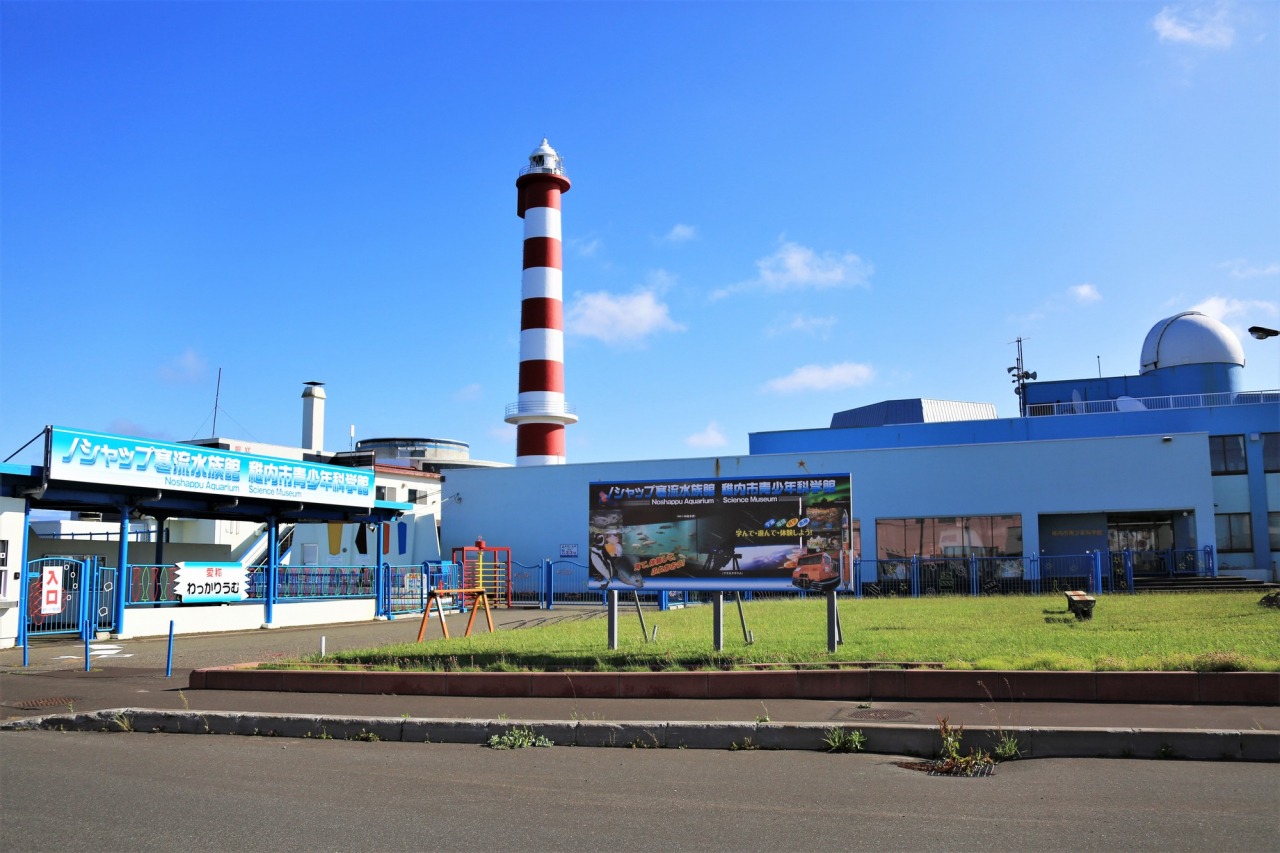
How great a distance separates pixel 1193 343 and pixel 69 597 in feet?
158

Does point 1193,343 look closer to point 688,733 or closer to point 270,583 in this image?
point 270,583

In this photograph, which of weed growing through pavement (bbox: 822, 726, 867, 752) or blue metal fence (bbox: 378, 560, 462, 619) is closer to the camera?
weed growing through pavement (bbox: 822, 726, 867, 752)

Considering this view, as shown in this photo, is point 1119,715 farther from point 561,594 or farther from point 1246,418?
point 1246,418

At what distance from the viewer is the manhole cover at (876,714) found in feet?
30.0

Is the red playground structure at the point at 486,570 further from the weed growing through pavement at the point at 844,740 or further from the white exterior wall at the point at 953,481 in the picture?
the weed growing through pavement at the point at 844,740

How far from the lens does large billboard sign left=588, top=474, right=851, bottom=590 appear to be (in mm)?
12992

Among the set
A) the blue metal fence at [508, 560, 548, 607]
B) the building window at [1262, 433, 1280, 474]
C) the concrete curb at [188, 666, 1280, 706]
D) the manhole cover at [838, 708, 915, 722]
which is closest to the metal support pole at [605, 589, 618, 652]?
the concrete curb at [188, 666, 1280, 706]

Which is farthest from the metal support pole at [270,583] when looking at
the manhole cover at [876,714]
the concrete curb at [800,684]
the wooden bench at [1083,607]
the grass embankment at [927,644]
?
the manhole cover at [876,714]

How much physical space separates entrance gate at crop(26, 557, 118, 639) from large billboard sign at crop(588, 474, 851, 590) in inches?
375

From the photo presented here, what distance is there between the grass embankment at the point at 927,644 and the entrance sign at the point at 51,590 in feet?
21.9

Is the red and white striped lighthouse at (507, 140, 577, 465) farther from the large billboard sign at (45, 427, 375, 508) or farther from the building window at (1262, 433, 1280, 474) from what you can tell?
the building window at (1262, 433, 1280, 474)

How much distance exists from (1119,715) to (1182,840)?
3.61m

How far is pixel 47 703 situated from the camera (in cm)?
1141

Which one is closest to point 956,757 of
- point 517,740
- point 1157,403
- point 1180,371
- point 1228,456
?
point 517,740
